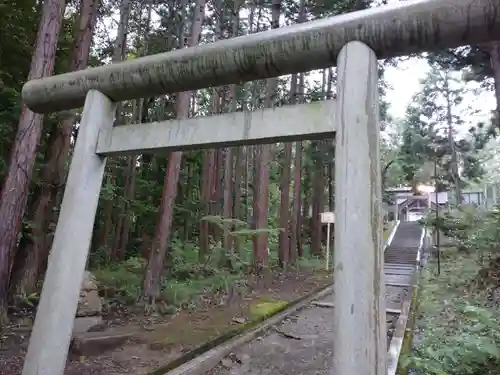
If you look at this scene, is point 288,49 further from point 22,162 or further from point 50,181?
point 50,181

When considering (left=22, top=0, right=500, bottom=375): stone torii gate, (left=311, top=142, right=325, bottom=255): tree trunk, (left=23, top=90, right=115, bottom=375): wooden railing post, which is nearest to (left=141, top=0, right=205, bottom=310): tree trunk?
(left=22, top=0, right=500, bottom=375): stone torii gate

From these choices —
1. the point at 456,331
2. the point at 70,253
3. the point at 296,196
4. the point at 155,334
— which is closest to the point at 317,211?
the point at 296,196

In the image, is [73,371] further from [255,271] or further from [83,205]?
[255,271]

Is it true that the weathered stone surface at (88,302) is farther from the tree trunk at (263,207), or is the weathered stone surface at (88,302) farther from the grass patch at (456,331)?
the grass patch at (456,331)

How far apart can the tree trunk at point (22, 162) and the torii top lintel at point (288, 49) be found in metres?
3.75

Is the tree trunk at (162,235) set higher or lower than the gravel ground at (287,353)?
higher

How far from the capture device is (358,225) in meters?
1.75

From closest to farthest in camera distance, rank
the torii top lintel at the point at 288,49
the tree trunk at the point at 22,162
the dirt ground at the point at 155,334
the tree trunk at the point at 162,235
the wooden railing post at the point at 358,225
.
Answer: the wooden railing post at the point at 358,225 < the torii top lintel at the point at 288,49 < the dirt ground at the point at 155,334 < the tree trunk at the point at 22,162 < the tree trunk at the point at 162,235

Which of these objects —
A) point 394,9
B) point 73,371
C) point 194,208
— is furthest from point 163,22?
point 394,9

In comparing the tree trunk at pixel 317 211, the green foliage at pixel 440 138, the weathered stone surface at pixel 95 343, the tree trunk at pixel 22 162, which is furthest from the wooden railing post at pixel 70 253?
the green foliage at pixel 440 138

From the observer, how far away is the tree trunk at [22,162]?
5797 millimetres

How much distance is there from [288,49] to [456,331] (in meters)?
5.76

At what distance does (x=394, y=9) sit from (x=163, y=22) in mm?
12530

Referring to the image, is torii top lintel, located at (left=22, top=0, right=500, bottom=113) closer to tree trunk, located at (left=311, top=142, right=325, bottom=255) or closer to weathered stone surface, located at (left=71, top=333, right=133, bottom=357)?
weathered stone surface, located at (left=71, top=333, right=133, bottom=357)
